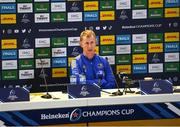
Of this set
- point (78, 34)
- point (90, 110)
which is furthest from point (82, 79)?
point (78, 34)

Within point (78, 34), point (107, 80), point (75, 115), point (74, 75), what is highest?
point (78, 34)

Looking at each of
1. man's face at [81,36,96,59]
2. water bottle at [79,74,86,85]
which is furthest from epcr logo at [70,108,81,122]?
man's face at [81,36,96,59]

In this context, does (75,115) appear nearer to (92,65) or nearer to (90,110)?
(90,110)

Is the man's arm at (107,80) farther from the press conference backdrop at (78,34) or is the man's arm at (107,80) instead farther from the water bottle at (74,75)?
the press conference backdrop at (78,34)

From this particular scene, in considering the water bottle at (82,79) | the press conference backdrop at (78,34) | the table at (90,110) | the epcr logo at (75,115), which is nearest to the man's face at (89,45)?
the water bottle at (82,79)

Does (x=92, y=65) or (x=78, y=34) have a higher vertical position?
(x=78, y=34)

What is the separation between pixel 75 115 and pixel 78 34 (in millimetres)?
2792

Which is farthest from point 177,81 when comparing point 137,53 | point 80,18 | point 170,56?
point 80,18

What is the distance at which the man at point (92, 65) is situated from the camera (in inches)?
217

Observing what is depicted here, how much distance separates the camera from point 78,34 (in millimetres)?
6734

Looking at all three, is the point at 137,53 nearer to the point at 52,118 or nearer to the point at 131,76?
the point at 131,76

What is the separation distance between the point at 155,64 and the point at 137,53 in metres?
0.39

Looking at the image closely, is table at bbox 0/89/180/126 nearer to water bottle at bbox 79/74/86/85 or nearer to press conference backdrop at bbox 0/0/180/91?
water bottle at bbox 79/74/86/85

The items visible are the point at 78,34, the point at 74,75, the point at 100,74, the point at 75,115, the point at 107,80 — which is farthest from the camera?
the point at 78,34
